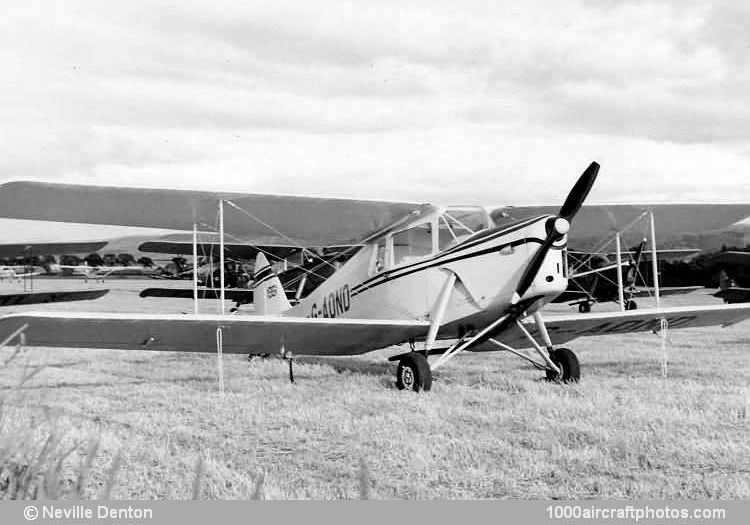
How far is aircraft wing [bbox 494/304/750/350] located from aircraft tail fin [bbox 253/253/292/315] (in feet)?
12.1

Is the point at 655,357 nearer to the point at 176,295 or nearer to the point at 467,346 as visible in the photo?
the point at 467,346

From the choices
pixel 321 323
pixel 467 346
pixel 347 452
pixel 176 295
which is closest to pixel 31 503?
pixel 347 452

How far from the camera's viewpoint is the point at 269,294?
38.0 ft

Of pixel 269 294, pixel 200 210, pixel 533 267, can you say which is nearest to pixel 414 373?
pixel 533 267

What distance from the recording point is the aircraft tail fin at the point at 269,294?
11.5 metres

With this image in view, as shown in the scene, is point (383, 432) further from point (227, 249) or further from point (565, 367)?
point (227, 249)

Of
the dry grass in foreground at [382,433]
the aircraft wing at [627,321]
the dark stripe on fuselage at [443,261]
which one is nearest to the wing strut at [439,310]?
the dark stripe on fuselage at [443,261]

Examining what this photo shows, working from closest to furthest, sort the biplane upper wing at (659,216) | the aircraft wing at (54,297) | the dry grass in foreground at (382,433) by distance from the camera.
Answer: the dry grass in foreground at (382,433) < the biplane upper wing at (659,216) < the aircraft wing at (54,297)

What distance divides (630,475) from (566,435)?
3.33 ft

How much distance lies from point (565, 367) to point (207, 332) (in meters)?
3.80

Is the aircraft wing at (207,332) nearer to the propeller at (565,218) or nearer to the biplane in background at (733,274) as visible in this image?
the propeller at (565,218)

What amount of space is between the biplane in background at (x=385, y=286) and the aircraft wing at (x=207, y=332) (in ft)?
0.06

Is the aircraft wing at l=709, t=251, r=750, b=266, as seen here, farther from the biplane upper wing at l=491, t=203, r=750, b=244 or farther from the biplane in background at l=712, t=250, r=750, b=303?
the biplane upper wing at l=491, t=203, r=750, b=244

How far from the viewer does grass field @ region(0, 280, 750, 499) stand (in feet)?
12.4
